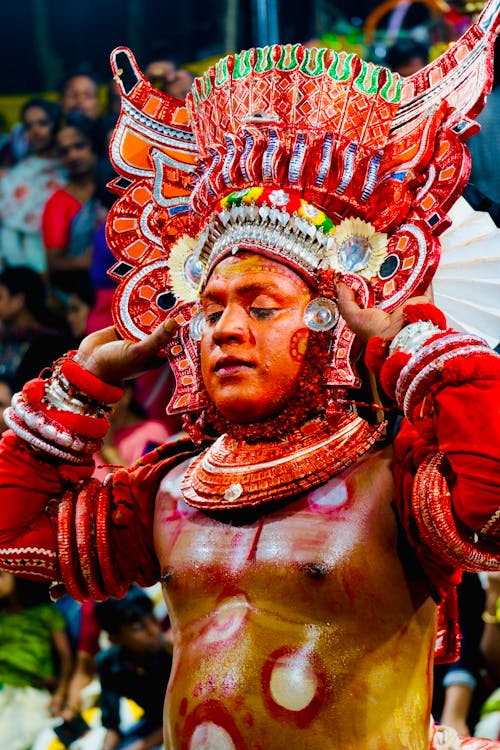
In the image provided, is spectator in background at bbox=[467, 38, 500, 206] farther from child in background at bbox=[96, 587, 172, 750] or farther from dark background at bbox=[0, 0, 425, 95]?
child in background at bbox=[96, 587, 172, 750]

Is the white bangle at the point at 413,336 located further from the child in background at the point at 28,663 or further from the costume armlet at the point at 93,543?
the child in background at the point at 28,663

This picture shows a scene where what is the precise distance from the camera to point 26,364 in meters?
5.02

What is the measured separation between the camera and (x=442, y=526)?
222 centimetres

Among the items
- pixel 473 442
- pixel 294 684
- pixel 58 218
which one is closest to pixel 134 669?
pixel 294 684

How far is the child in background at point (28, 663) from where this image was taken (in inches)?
173

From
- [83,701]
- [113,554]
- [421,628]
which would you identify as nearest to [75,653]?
[83,701]

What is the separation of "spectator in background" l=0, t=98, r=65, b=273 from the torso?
3358 mm

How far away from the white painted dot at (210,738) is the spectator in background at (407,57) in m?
2.90

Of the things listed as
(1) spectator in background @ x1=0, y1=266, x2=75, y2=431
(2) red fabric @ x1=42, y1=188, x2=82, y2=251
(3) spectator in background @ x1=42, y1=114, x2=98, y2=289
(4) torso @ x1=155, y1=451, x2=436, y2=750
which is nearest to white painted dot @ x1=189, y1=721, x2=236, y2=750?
(4) torso @ x1=155, y1=451, x2=436, y2=750

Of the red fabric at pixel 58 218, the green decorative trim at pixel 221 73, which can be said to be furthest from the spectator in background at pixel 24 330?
the green decorative trim at pixel 221 73

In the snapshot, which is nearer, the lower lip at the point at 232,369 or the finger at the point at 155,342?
the lower lip at the point at 232,369

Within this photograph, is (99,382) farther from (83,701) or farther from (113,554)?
(83,701)

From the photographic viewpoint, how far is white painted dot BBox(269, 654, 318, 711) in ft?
7.63

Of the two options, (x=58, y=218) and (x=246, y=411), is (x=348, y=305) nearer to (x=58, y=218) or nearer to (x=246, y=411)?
(x=246, y=411)
